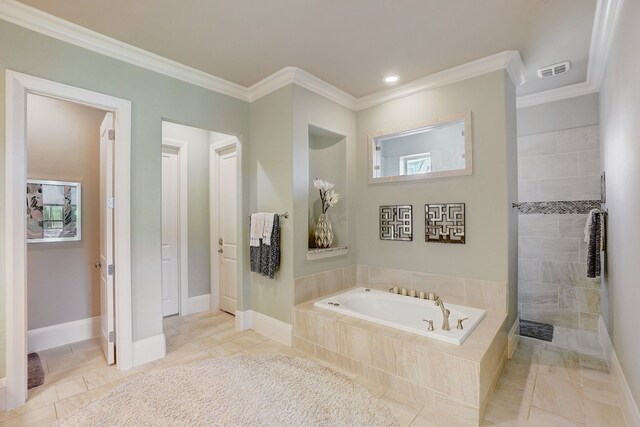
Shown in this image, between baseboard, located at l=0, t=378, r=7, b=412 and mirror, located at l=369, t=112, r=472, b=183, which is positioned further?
mirror, located at l=369, t=112, r=472, b=183

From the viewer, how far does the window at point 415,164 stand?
3.21 metres

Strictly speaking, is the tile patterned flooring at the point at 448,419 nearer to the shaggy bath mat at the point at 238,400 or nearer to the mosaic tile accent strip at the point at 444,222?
the shaggy bath mat at the point at 238,400

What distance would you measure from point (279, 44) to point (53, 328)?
3464 mm

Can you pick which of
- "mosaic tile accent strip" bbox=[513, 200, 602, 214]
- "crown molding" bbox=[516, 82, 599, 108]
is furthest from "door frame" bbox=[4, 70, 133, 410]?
"crown molding" bbox=[516, 82, 599, 108]

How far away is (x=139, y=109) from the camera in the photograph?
2623 mm

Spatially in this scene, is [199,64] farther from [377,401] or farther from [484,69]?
[377,401]

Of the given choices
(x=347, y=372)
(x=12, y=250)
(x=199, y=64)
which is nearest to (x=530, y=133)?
(x=347, y=372)

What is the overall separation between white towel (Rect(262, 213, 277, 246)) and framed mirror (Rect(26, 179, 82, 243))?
1935mm

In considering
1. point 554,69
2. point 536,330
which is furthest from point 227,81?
point 536,330

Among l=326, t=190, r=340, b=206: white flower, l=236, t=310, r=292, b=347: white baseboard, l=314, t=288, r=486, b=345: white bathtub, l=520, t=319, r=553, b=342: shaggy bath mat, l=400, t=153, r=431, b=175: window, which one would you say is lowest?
l=520, t=319, r=553, b=342: shaggy bath mat

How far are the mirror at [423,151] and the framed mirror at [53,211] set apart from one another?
3196 millimetres

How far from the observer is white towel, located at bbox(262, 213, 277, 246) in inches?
121

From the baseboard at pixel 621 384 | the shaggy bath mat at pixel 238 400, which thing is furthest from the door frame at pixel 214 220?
the baseboard at pixel 621 384

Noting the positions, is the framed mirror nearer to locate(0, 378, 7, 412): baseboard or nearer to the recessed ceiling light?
locate(0, 378, 7, 412): baseboard
